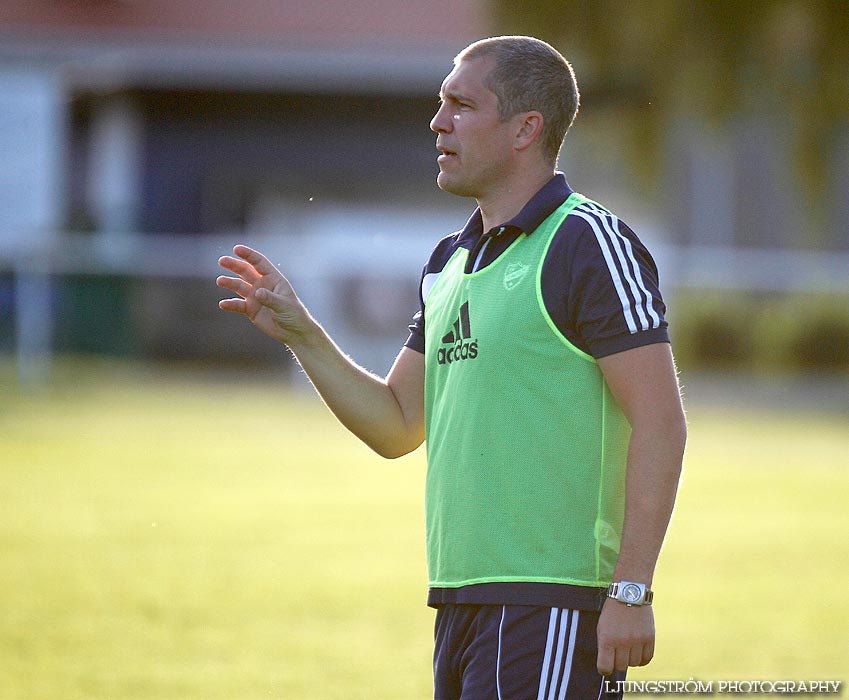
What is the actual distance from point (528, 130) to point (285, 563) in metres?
6.01

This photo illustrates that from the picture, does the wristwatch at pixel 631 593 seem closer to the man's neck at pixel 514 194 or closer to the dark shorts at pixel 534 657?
the dark shorts at pixel 534 657

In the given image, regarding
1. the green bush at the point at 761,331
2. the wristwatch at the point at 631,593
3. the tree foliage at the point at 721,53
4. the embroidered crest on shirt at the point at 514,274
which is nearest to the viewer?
the wristwatch at the point at 631,593

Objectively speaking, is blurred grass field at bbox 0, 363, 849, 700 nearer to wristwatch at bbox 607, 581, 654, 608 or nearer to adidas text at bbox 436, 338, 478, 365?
adidas text at bbox 436, 338, 478, 365

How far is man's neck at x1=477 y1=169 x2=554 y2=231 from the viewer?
3553 millimetres

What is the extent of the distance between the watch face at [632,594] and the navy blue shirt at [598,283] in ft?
1.66

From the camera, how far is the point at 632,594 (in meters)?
3.20

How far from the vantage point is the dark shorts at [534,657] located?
3256mm

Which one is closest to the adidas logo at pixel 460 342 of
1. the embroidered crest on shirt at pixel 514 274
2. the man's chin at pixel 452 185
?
the embroidered crest on shirt at pixel 514 274

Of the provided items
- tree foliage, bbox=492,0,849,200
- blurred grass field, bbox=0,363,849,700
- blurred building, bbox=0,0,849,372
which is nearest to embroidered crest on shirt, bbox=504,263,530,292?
blurred grass field, bbox=0,363,849,700

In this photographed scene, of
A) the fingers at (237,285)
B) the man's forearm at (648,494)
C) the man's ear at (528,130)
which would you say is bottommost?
the man's forearm at (648,494)

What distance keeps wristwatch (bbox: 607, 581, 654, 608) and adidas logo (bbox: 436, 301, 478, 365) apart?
62cm

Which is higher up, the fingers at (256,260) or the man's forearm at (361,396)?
the fingers at (256,260)

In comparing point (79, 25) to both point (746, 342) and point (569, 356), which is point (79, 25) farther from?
point (569, 356)

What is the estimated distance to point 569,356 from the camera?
3336mm
